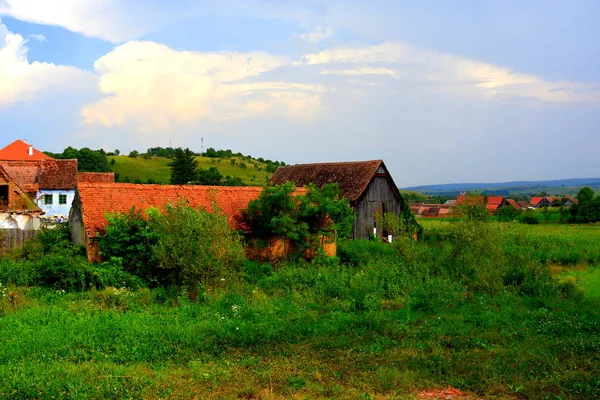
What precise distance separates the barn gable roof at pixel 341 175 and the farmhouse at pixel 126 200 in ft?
25.8

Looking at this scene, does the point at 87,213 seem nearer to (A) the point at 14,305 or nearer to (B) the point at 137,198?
(B) the point at 137,198

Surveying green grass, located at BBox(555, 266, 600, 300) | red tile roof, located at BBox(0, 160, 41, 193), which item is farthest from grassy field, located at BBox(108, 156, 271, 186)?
green grass, located at BBox(555, 266, 600, 300)

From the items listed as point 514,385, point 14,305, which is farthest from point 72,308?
point 514,385

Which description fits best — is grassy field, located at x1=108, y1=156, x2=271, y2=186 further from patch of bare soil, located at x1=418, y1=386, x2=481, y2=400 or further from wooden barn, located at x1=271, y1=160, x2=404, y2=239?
patch of bare soil, located at x1=418, y1=386, x2=481, y2=400

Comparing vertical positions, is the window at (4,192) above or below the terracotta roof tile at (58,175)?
below

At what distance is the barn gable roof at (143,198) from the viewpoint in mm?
19562

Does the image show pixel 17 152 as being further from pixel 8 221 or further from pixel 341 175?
pixel 341 175

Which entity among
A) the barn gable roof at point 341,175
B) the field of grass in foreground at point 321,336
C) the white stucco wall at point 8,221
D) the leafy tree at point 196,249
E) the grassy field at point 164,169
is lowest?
the field of grass in foreground at point 321,336

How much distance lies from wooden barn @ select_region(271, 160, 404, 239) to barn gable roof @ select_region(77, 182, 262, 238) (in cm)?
766

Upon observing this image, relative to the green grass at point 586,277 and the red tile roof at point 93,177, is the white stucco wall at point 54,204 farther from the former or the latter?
the green grass at point 586,277

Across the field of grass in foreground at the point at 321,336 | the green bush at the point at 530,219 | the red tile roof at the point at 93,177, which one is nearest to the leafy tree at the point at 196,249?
the field of grass in foreground at the point at 321,336

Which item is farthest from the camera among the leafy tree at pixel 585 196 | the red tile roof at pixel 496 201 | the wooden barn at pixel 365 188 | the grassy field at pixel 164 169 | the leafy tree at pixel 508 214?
the red tile roof at pixel 496 201

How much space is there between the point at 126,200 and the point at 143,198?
0.78 m

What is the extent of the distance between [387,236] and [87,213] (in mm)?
18416
